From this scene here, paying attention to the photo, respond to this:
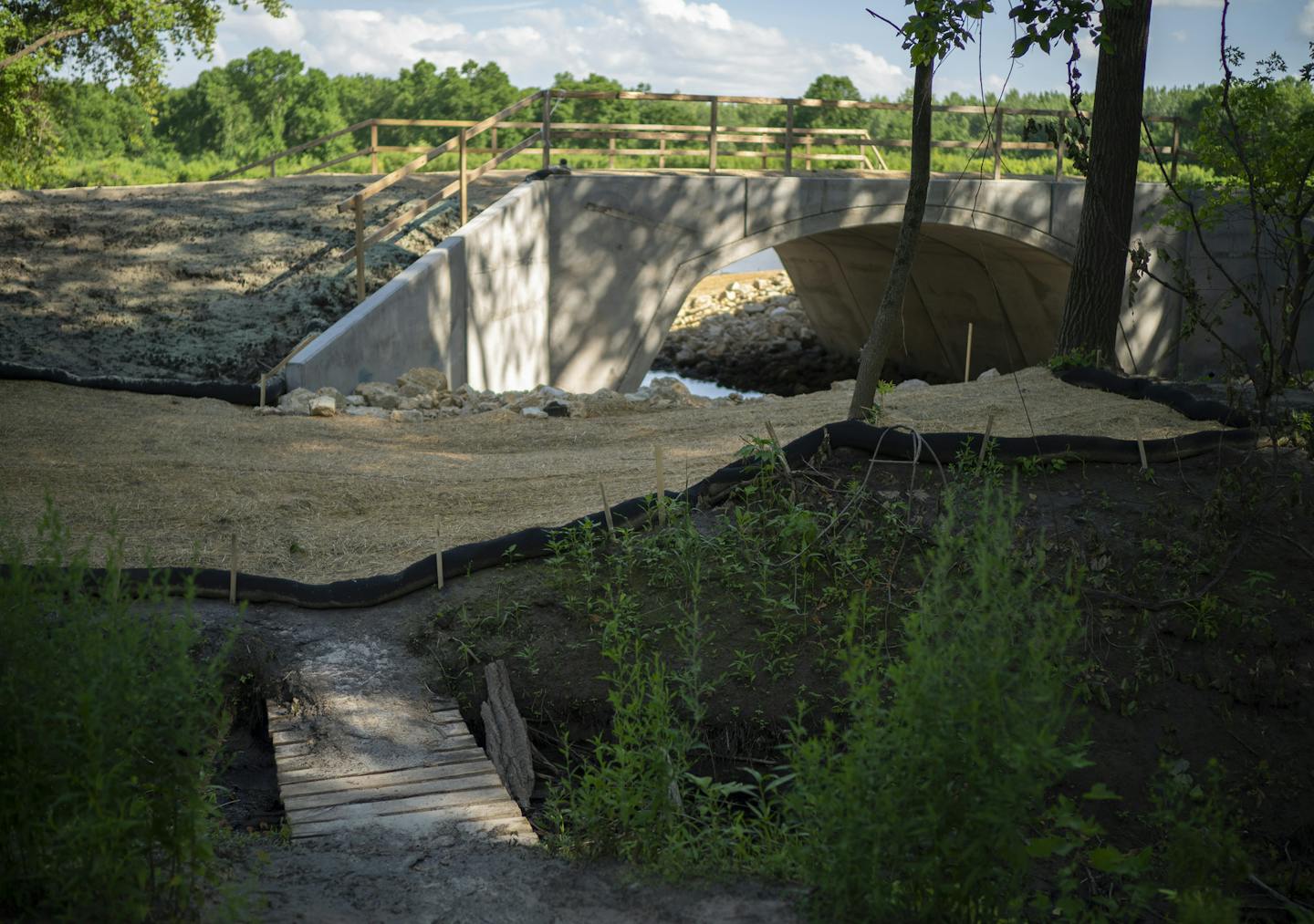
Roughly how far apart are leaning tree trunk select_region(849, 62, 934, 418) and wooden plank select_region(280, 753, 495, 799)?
3671 millimetres

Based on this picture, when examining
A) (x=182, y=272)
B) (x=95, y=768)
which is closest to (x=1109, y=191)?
(x=182, y=272)

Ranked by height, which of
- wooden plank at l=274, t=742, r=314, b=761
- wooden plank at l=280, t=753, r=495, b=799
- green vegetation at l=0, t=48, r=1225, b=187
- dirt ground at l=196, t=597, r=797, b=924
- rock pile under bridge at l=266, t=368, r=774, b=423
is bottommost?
wooden plank at l=274, t=742, r=314, b=761

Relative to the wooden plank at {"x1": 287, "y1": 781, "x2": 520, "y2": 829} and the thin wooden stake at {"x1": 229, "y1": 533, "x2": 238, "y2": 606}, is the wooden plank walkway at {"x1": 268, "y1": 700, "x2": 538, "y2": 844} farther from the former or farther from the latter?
the thin wooden stake at {"x1": 229, "y1": 533, "x2": 238, "y2": 606}

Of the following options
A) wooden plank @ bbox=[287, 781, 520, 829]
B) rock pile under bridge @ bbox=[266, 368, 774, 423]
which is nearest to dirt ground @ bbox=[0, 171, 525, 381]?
rock pile under bridge @ bbox=[266, 368, 774, 423]

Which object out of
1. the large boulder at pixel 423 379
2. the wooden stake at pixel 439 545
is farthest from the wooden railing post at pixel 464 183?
the wooden stake at pixel 439 545

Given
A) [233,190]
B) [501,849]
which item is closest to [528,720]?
[501,849]

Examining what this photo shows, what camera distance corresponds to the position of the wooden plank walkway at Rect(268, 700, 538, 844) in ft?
13.6

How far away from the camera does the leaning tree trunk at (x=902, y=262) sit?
7.06m

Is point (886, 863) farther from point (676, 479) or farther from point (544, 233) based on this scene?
point (544, 233)

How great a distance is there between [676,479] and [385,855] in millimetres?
3966

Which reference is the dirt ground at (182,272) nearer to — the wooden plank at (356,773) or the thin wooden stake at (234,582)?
the thin wooden stake at (234,582)

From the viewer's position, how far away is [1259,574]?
5.80m

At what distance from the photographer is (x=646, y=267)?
1466cm

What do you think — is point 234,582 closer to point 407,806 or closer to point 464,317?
point 407,806
